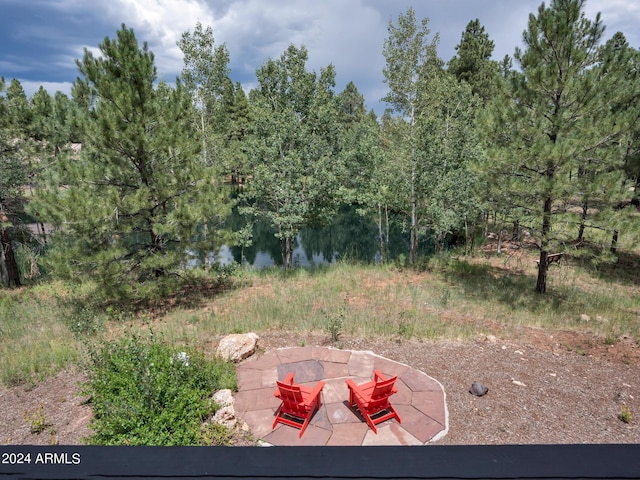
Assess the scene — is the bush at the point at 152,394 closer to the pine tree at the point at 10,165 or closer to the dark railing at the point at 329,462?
the dark railing at the point at 329,462

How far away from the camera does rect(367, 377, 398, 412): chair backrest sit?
418 cm

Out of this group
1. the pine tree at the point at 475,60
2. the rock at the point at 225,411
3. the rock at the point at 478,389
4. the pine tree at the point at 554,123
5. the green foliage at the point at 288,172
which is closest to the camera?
the rock at the point at 225,411

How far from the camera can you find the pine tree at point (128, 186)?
322 inches

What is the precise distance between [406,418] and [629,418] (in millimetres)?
3060

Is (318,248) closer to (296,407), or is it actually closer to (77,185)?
(77,185)

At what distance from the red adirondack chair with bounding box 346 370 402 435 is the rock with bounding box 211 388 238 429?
62.1 inches

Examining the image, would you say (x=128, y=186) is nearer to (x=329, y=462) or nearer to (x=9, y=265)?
(x=9, y=265)

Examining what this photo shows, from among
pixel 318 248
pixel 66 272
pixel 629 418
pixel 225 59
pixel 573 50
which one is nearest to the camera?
pixel 629 418

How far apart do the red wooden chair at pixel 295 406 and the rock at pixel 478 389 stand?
93.7 inches

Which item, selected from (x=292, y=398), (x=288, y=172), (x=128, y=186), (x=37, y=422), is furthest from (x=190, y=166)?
(x=292, y=398)

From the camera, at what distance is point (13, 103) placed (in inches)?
431

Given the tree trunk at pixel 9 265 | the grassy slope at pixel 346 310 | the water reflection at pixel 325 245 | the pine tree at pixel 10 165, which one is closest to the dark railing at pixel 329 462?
the grassy slope at pixel 346 310

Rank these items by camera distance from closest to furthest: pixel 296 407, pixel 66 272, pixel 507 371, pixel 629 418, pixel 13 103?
pixel 296 407
pixel 629 418
pixel 507 371
pixel 66 272
pixel 13 103

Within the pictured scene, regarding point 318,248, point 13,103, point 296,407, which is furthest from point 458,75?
point 296,407
